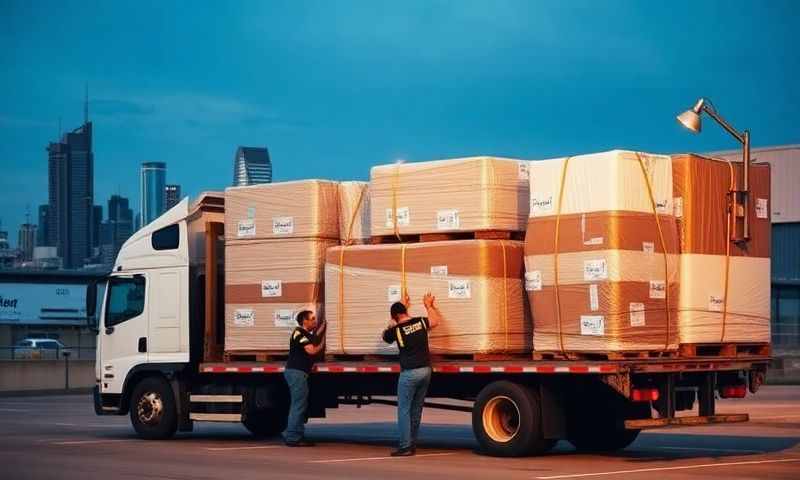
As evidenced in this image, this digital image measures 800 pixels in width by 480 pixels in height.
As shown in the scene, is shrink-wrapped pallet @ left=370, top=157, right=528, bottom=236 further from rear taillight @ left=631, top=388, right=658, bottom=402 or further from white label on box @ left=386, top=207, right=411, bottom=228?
rear taillight @ left=631, top=388, right=658, bottom=402

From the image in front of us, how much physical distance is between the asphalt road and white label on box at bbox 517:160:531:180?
3463 mm

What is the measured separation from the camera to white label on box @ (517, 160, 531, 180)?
55.8ft

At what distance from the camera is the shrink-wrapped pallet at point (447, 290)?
16.4m

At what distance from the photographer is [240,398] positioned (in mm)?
19531

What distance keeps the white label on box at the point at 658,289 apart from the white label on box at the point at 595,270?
1.95 ft

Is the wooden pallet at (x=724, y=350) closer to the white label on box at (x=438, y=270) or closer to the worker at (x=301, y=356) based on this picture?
the white label on box at (x=438, y=270)

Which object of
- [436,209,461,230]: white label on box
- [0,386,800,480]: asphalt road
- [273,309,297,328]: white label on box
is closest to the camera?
[0,386,800,480]: asphalt road

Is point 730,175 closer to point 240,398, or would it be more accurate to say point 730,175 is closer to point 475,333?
point 475,333

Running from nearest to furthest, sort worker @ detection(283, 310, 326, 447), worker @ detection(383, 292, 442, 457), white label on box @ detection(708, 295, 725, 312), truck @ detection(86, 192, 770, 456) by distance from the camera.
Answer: truck @ detection(86, 192, 770, 456) → white label on box @ detection(708, 295, 725, 312) → worker @ detection(383, 292, 442, 457) → worker @ detection(283, 310, 326, 447)

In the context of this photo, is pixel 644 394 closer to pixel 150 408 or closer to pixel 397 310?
pixel 397 310

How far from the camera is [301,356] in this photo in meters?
18.0

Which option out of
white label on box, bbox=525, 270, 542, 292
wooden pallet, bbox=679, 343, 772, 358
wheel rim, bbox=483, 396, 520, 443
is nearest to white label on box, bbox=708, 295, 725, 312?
wooden pallet, bbox=679, 343, 772, 358

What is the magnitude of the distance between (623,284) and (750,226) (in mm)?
2316

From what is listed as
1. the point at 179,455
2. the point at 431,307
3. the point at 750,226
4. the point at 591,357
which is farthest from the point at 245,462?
the point at 750,226
